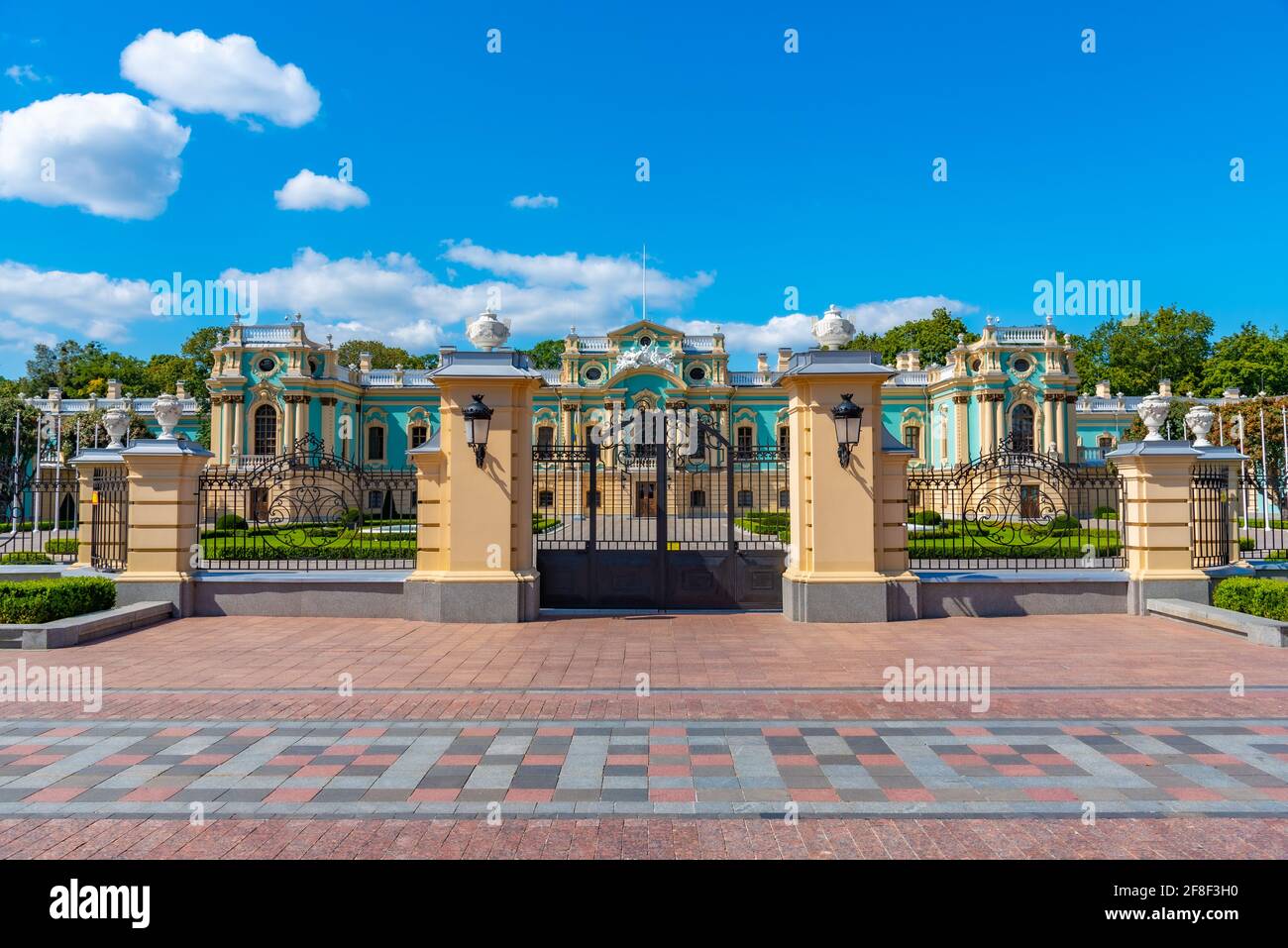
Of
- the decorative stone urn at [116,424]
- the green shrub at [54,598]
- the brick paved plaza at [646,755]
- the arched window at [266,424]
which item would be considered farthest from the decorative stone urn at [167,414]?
the arched window at [266,424]

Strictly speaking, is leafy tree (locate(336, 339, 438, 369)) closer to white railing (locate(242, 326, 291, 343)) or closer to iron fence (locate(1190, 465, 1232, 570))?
white railing (locate(242, 326, 291, 343))

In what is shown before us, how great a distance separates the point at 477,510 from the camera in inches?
414

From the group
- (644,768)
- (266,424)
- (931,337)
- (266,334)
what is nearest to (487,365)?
(644,768)

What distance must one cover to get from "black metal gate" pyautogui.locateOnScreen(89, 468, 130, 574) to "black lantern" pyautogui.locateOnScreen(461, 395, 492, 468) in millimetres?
5525

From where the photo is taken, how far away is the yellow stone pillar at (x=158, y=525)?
35.6 ft

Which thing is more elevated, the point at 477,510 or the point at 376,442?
the point at 376,442

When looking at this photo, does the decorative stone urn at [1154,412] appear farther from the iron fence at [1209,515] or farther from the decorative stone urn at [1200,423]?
the iron fence at [1209,515]

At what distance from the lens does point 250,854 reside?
148 inches

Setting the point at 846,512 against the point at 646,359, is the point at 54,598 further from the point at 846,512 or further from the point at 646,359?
the point at 646,359

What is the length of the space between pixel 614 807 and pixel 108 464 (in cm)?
1120

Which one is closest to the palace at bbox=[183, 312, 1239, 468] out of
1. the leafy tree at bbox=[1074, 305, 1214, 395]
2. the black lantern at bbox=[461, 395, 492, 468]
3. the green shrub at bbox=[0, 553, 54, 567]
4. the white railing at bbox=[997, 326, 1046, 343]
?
the white railing at bbox=[997, 326, 1046, 343]

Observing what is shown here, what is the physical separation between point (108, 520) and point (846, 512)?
35.4 ft
